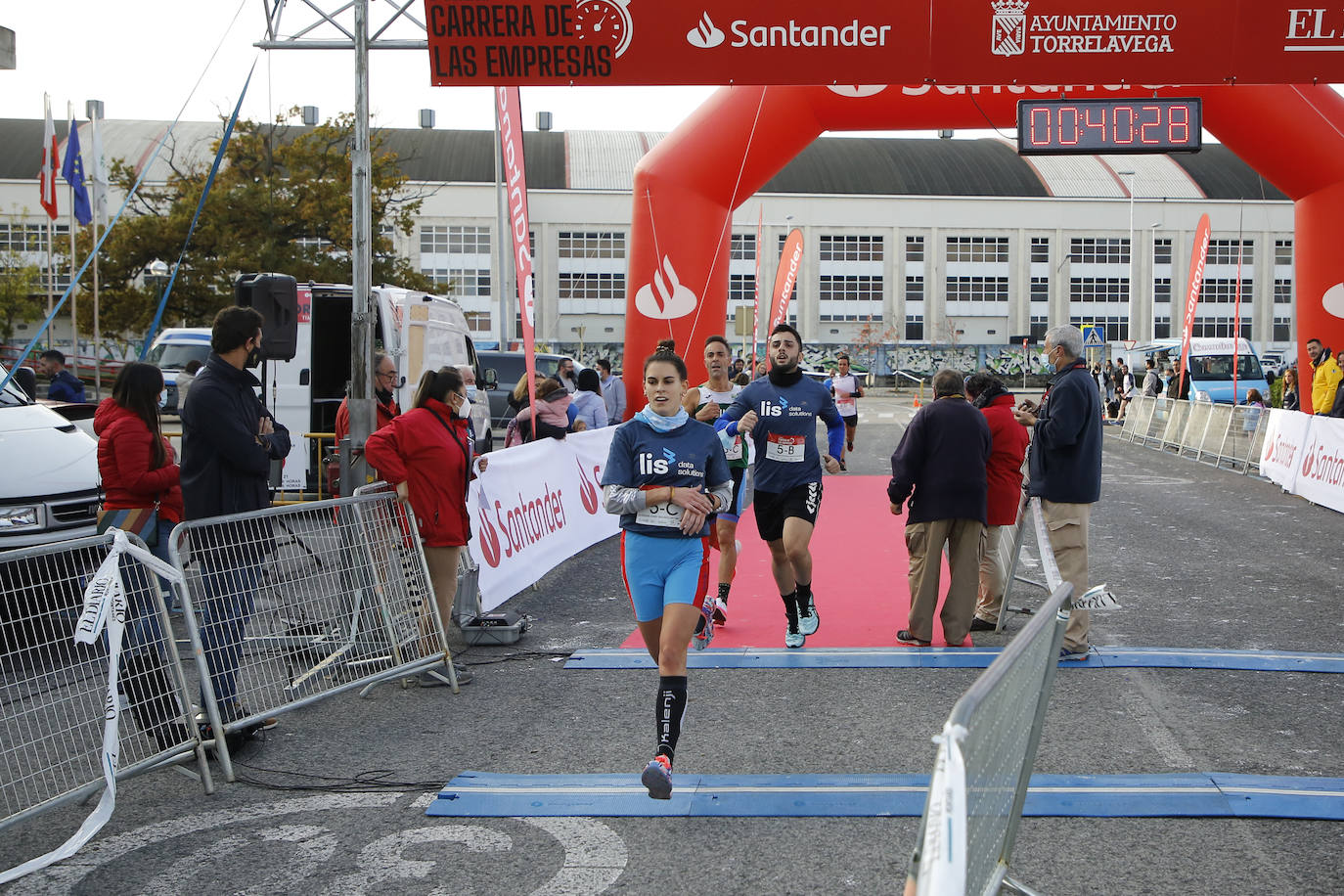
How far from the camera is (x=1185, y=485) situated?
1759 centimetres

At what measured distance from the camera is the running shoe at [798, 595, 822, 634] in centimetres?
762

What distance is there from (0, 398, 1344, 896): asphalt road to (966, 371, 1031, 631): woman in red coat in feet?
0.81

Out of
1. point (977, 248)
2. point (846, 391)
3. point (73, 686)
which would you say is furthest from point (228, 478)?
point (977, 248)

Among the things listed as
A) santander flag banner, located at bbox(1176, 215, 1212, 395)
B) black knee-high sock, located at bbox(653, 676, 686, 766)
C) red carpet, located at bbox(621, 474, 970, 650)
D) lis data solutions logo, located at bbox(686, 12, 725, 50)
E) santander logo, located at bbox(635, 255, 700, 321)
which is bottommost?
red carpet, located at bbox(621, 474, 970, 650)

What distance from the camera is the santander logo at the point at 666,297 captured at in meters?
15.0

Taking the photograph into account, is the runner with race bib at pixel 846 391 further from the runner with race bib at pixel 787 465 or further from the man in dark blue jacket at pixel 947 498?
the man in dark blue jacket at pixel 947 498

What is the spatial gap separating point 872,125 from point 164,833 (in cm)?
1224

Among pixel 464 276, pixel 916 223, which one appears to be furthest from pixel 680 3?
pixel 916 223

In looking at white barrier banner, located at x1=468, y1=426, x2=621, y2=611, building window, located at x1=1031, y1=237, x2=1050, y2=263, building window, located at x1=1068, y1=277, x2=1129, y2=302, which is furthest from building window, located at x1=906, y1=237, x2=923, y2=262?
white barrier banner, located at x1=468, y1=426, x2=621, y2=611

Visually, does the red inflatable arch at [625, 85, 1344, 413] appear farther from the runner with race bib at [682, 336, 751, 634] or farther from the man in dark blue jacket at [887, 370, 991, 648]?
the man in dark blue jacket at [887, 370, 991, 648]

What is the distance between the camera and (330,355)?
15977mm

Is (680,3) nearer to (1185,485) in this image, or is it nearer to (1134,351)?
(1185,485)

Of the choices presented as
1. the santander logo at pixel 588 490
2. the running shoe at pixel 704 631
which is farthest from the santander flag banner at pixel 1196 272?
the running shoe at pixel 704 631

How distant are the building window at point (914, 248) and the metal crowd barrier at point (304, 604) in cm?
7018
